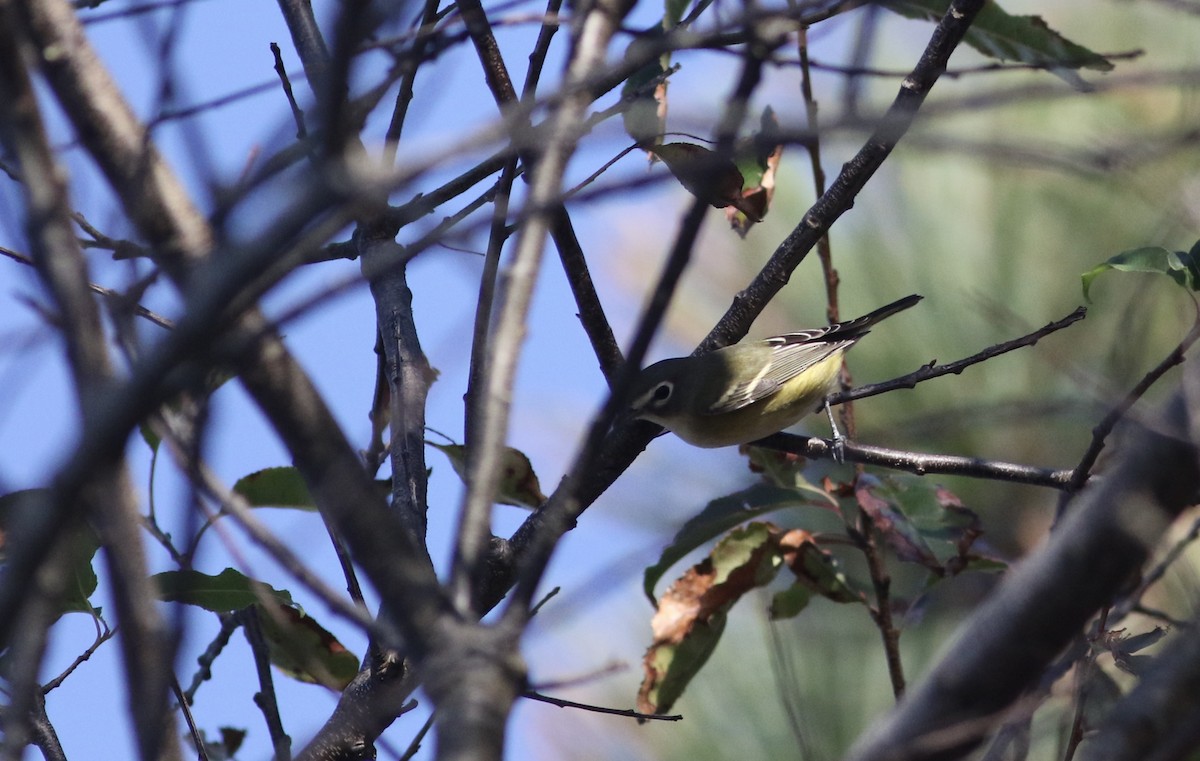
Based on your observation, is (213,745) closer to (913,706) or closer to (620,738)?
(913,706)

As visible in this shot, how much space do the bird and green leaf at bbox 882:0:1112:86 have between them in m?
1.14

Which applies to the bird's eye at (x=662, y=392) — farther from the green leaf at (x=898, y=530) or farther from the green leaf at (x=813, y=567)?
the green leaf at (x=898, y=530)

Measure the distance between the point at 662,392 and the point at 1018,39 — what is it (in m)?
1.60

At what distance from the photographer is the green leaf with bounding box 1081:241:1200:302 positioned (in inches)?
84.2

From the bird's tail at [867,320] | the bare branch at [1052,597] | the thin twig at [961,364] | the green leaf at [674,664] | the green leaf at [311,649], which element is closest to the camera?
the bare branch at [1052,597]

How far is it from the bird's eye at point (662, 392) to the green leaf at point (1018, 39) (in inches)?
57.4

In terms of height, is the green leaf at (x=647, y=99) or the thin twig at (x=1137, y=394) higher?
the green leaf at (x=647, y=99)

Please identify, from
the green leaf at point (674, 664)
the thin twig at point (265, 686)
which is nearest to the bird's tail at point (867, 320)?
the green leaf at point (674, 664)

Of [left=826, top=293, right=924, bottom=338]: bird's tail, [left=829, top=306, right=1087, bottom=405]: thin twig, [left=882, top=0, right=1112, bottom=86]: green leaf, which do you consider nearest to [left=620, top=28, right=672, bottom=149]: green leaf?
[left=882, top=0, right=1112, bottom=86]: green leaf

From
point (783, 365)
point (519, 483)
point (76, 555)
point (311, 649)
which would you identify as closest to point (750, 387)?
point (783, 365)

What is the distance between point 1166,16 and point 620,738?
16.7 feet

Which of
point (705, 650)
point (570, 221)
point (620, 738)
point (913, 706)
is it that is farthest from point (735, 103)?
point (620, 738)

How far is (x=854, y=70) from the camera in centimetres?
139

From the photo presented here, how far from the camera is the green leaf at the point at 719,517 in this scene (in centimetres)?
280
